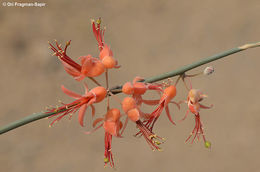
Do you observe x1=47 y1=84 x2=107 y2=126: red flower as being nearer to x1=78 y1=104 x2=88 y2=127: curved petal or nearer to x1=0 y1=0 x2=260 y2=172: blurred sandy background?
x1=78 y1=104 x2=88 y2=127: curved petal

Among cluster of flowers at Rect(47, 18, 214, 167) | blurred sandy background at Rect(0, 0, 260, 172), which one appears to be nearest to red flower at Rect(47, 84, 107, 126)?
cluster of flowers at Rect(47, 18, 214, 167)

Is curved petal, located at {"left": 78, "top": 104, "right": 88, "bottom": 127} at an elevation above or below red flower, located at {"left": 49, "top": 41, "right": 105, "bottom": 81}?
below

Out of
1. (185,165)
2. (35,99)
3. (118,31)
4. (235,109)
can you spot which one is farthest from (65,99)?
(235,109)

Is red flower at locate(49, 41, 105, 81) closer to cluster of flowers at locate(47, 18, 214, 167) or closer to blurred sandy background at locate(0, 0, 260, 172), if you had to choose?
cluster of flowers at locate(47, 18, 214, 167)

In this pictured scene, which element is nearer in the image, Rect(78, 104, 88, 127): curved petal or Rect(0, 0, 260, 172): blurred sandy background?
Rect(78, 104, 88, 127): curved petal

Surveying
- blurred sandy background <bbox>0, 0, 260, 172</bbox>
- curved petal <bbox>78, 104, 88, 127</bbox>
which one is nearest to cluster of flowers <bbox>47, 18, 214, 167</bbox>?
curved petal <bbox>78, 104, 88, 127</bbox>

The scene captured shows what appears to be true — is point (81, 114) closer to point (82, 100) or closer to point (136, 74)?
point (82, 100)

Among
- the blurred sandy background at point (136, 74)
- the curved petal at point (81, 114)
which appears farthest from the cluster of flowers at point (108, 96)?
the blurred sandy background at point (136, 74)

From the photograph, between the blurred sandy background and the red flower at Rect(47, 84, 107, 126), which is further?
Answer: the blurred sandy background
